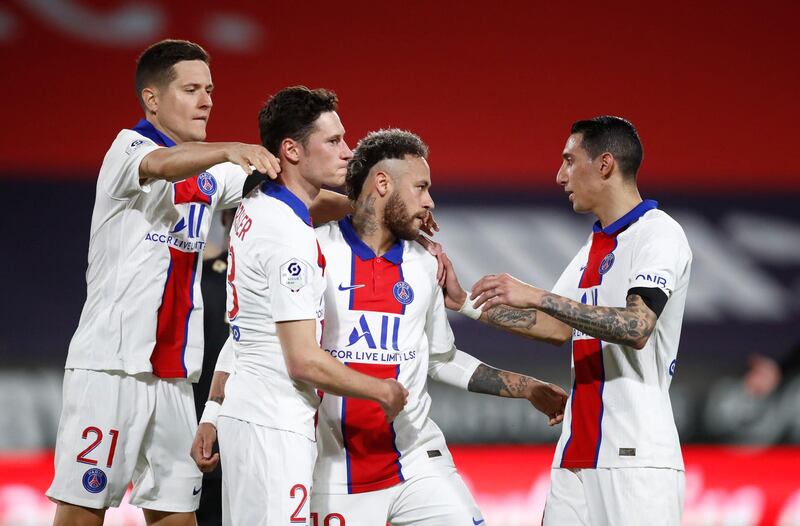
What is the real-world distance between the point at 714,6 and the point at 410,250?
4173mm

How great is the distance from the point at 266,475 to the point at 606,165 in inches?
62.7

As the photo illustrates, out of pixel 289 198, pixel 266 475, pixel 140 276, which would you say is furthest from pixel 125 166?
pixel 266 475

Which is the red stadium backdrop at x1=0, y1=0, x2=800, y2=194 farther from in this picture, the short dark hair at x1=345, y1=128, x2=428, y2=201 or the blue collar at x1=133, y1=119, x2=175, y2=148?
the short dark hair at x1=345, y1=128, x2=428, y2=201

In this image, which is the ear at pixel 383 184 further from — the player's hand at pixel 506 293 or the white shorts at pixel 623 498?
the white shorts at pixel 623 498

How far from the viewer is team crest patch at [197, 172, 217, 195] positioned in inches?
146

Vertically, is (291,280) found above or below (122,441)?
above

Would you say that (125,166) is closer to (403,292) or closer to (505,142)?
(403,292)

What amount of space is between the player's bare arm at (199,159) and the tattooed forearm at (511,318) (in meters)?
1.13

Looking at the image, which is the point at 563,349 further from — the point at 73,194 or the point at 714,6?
the point at 73,194

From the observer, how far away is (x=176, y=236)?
143 inches

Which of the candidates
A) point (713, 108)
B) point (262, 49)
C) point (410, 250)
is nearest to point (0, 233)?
point (262, 49)

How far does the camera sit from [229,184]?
3.91 m

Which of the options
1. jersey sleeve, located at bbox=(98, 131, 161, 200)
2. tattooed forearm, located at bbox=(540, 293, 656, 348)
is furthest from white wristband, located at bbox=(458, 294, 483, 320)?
jersey sleeve, located at bbox=(98, 131, 161, 200)

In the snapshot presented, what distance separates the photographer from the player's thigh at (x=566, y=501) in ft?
11.0
